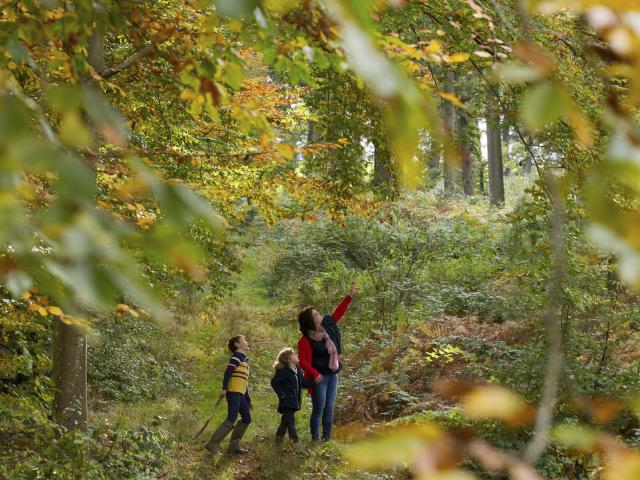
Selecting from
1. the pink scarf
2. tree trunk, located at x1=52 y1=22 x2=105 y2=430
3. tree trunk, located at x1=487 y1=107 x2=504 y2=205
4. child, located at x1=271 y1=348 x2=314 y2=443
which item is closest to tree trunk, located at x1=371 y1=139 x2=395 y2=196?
the pink scarf

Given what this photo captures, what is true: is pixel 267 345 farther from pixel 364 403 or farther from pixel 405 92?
pixel 405 92

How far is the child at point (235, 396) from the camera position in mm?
8695

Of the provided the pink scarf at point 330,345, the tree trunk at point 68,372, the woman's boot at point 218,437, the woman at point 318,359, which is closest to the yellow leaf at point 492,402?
the tree trunk at point 68,372

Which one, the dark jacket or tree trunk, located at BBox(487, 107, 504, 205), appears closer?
the dark jacket

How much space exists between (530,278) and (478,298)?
16.9 ft

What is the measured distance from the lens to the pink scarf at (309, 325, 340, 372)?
8656mm

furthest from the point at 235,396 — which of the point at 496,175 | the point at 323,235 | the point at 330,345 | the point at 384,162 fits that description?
the point at 496,175

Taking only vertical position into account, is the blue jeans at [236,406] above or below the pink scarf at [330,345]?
below

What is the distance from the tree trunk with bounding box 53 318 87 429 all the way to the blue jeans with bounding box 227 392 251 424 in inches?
71.8

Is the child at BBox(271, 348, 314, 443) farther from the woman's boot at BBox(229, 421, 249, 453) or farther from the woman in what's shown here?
the woman's boot at BBox(229, 421, 249, 453)

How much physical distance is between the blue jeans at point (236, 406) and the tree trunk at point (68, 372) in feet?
5.99

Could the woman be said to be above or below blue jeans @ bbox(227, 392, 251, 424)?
above

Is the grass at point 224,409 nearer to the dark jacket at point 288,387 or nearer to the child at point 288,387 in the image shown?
the child at point 288,387

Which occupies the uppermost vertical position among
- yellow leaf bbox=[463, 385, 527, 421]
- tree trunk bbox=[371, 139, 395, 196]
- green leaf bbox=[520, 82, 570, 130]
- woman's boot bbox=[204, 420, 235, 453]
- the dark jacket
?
tree trunk bbox=[371, 139, 395, 196]
